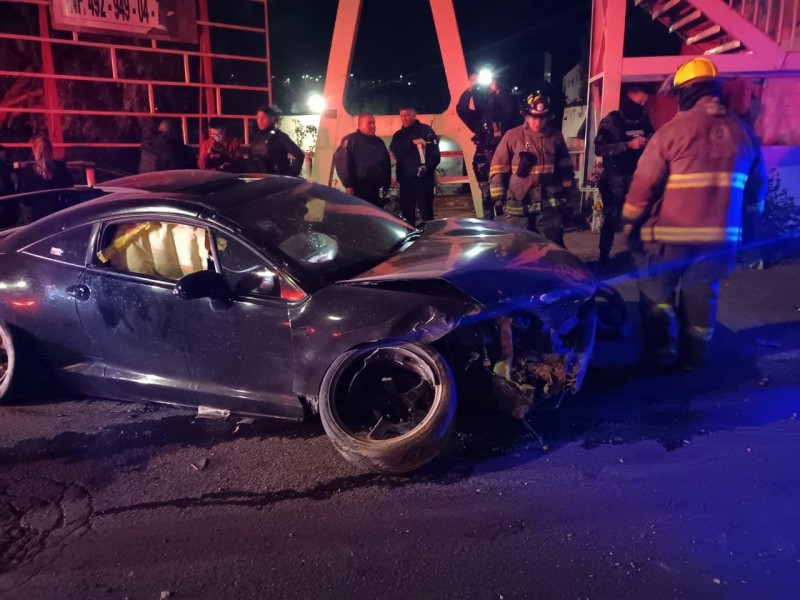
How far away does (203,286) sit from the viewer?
3525 mm

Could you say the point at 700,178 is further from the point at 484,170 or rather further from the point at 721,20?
the point at 721,20

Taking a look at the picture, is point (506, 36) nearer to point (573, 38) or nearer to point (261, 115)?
point (573, 38)

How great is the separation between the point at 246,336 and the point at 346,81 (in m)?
7.07

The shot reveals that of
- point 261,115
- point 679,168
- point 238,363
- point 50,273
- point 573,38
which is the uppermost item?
point 573,38

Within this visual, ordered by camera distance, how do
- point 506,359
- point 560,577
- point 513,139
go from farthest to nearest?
point 513,139, point 506,359, point 560,577

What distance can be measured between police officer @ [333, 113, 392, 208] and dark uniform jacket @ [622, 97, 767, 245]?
159 inches

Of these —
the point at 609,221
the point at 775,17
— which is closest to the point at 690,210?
the point at 609,221

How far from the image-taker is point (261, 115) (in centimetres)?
791

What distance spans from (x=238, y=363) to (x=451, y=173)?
10160 mm

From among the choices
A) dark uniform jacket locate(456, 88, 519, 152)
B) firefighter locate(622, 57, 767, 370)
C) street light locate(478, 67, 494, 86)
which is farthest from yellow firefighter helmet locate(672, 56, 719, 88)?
street light locate(478, 67, 494, 86)

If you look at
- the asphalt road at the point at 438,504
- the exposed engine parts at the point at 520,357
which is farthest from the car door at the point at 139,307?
the exposed engine parts at the point at 520,357

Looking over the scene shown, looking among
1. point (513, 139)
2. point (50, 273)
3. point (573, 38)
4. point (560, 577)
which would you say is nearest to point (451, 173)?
point (573, 38)

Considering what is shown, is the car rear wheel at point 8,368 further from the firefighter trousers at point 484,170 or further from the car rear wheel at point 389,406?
the firefighter trousers at point 484,170

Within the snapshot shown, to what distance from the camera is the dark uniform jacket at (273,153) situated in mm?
7879
